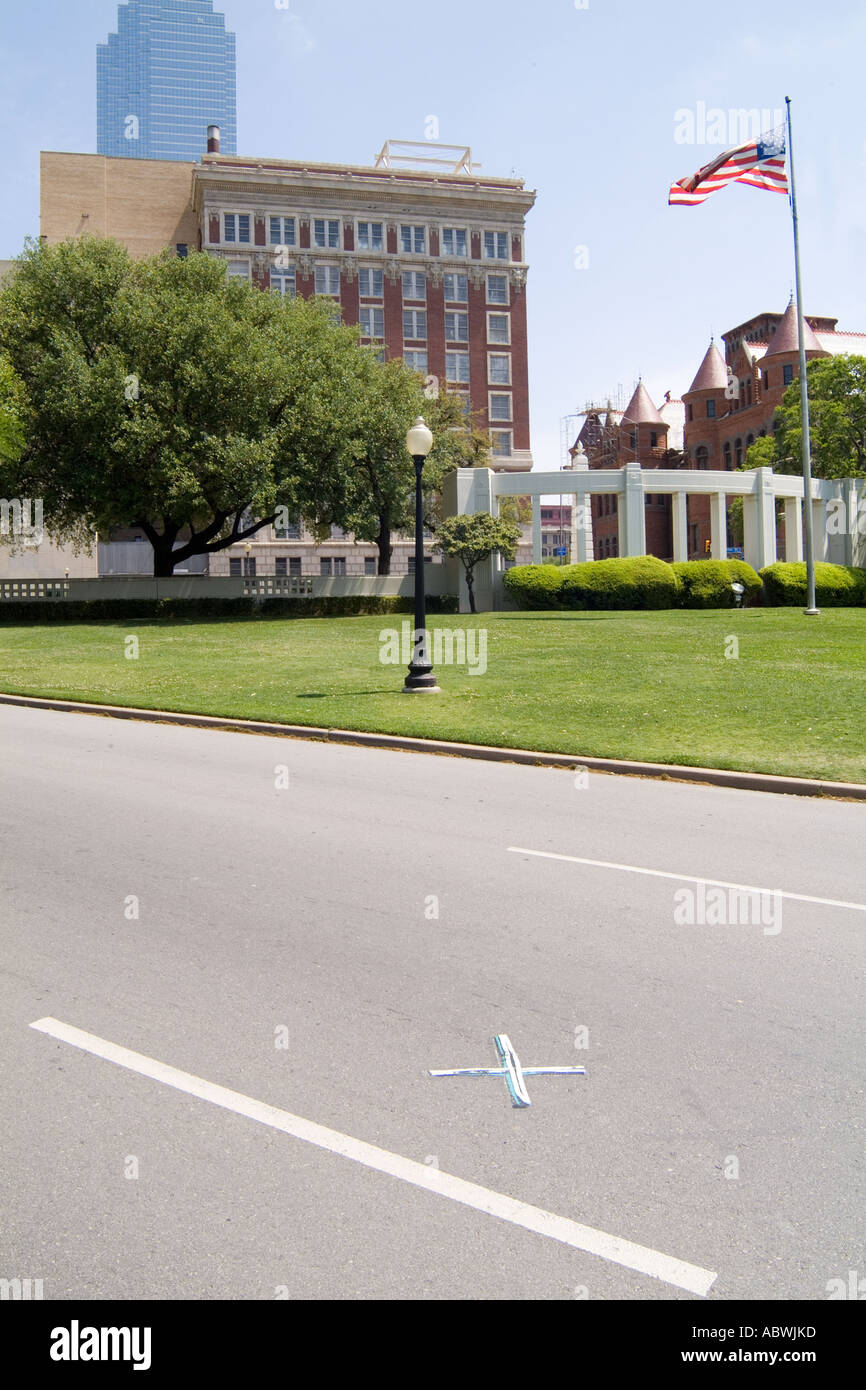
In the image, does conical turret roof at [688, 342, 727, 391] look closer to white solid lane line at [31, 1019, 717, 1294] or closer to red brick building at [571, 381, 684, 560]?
red brick building at [571, 381, 684, 560]

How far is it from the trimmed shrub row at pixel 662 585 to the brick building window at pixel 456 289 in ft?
139

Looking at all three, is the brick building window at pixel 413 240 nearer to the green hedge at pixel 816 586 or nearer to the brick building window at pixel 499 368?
the brick building window at pixel 499 368

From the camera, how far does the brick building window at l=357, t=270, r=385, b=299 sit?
239ft

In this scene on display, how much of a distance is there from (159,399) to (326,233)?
143 feet

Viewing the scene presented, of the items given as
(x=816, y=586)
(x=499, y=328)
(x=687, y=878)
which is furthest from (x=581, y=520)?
(x=499, y=328)

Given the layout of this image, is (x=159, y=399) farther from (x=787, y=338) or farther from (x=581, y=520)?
(x=787, y=338)

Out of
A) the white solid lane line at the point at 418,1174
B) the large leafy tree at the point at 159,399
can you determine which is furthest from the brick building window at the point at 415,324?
the white solid lane line at the point at 418,1174

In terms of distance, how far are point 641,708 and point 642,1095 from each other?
11.1 meters

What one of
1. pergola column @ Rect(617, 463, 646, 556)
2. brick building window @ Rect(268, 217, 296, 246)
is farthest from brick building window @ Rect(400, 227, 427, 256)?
pergola column @ Rect(617, 463, 646, 556)

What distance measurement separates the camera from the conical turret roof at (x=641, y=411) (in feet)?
350

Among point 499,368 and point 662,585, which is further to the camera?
point 499,368

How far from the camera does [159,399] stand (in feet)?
113

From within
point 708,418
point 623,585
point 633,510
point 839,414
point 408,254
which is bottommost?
point 623,585

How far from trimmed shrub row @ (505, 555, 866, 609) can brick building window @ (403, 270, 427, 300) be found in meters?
42.4
